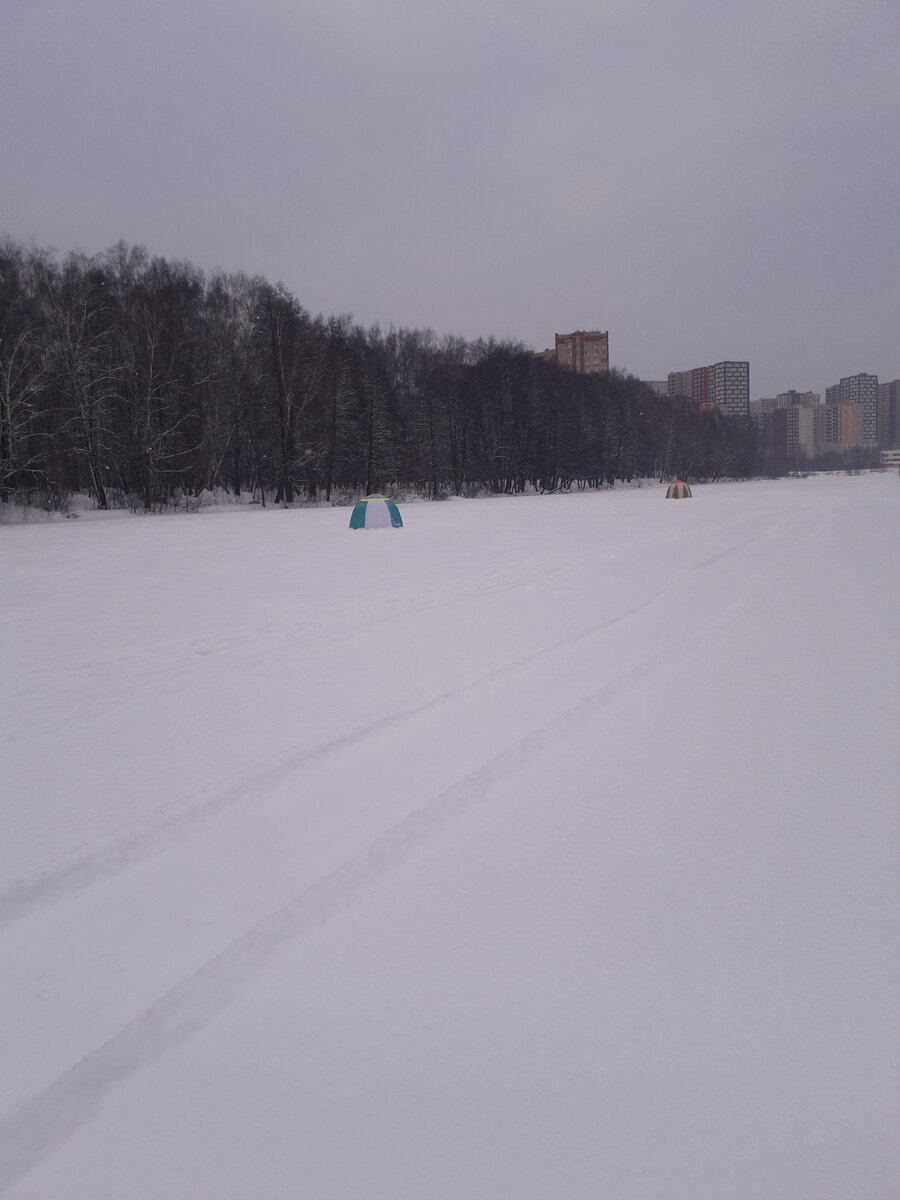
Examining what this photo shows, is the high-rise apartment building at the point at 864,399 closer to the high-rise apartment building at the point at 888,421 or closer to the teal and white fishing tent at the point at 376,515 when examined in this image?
the high-rise apartment building at the point at 888,421

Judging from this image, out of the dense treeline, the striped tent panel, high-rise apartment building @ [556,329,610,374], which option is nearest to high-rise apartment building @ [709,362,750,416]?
high-rise apartment building @ [556,329,610,374]

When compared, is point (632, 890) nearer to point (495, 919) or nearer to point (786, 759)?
point (495, 919)

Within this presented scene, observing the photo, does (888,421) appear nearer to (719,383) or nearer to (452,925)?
(719,383)

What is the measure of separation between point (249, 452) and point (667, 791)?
1412 inches

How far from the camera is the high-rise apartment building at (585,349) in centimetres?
14438

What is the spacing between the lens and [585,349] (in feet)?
475

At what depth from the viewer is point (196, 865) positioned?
8.92ft

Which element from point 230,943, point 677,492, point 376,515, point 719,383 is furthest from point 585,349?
point 230,943

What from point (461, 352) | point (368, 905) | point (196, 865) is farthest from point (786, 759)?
point (461, 352)

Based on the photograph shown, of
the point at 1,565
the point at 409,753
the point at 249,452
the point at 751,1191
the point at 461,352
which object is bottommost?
the point at 751,1191

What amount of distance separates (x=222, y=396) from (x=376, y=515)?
17.4m

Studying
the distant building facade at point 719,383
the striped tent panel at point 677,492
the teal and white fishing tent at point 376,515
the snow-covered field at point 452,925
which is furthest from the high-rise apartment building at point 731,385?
the snow-covered field at point 452,925

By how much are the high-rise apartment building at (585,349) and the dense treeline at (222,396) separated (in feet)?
313

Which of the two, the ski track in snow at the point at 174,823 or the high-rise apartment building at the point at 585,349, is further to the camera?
the high-rise apartment building at the point at 585,349
